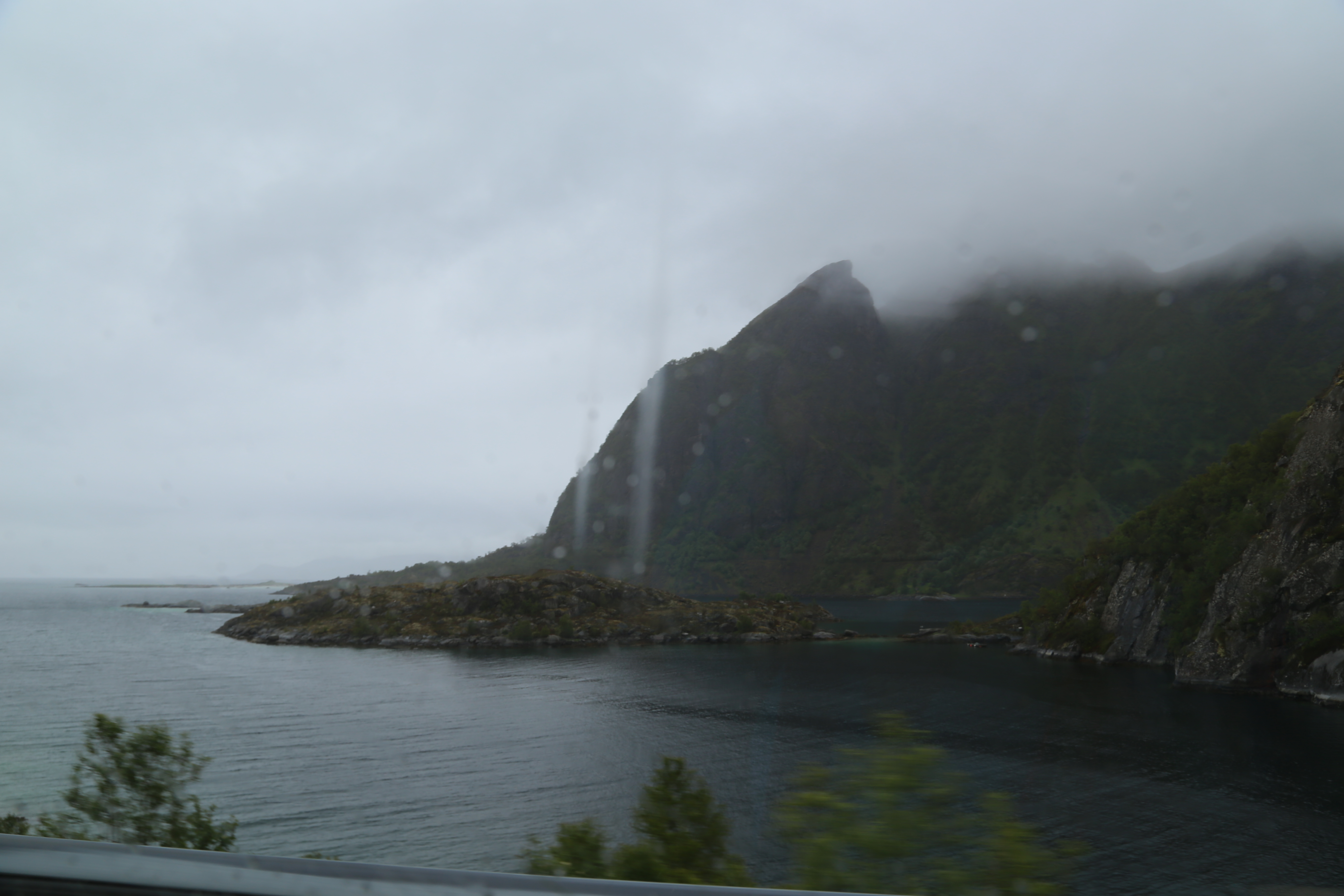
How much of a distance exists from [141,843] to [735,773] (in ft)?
99.5

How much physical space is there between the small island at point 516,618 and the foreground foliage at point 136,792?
96042 millimetres

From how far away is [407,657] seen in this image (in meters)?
88.2

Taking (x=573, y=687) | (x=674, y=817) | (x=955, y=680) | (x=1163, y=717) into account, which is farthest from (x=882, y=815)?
(x=955, y=680)

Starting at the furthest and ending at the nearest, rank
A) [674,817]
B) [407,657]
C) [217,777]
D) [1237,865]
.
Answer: [407,657], [217,777], [1237,865], [674,817]

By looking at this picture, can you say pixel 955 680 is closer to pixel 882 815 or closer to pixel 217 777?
pixel 217 777

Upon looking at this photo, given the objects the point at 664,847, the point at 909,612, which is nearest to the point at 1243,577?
the point at 664,847

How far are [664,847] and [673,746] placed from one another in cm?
3671

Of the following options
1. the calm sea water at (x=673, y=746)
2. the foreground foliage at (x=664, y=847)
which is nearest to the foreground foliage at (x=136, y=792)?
the foreground foliage at (x=664, y=847)

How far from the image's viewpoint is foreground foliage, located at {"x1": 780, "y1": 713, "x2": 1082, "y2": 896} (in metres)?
4.65

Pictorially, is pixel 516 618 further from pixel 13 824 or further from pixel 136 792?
pixel 136 792

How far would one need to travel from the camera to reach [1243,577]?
193ft

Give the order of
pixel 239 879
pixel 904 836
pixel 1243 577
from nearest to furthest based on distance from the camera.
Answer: pixel 239 879, pixel 904 836, pixel 1243 577

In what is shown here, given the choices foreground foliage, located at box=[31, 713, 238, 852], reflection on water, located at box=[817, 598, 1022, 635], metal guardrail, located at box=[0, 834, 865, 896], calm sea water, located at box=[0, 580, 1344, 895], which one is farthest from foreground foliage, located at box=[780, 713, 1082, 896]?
reflection on water, located at box=[817, 598, 1022, 635]

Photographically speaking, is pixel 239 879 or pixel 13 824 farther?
pixel 13 824
